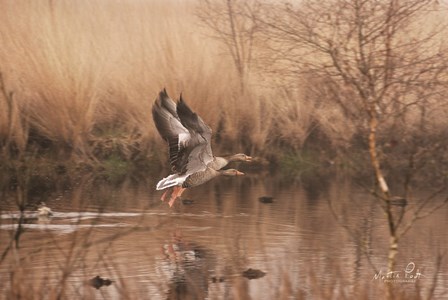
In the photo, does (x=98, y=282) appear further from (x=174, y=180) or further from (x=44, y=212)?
(x=174, y=180)

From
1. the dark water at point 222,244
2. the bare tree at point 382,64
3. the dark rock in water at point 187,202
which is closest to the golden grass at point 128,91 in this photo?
the bare tree at point 382,64

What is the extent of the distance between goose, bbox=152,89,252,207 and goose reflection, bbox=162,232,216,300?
0.93m

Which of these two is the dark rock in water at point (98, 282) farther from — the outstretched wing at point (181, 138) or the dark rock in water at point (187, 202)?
the dark rock in water at point (187, 202)

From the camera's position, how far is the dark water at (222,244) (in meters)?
7.16

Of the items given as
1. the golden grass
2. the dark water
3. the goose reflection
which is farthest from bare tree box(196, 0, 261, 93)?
the goose reflection

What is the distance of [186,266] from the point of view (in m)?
8.82

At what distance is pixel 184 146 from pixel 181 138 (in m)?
0.14

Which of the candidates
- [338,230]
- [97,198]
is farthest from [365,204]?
[97,198]

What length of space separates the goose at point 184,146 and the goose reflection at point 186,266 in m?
0.93

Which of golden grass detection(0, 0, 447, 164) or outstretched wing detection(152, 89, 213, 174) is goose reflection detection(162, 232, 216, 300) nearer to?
outstretched wing detection(152, 89, 213, 174)

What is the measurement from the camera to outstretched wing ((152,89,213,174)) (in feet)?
35.5

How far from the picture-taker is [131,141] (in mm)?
15938

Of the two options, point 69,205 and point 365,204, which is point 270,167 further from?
point 69,205

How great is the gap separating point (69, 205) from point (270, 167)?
203 inches
